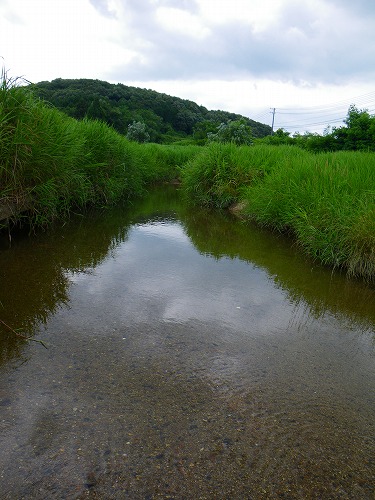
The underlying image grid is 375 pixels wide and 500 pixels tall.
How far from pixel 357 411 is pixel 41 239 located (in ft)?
15.7

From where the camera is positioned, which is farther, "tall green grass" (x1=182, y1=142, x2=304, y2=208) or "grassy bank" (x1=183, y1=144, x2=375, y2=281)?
"tall green grass" (x1=182, y1=142, x2=304, y2=208)

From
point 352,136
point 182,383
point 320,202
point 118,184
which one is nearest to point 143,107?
point 352,136

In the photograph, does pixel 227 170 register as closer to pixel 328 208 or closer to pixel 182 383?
pixel 328 208

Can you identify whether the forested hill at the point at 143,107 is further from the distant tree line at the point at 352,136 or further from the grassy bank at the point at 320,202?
the grassy bank at the point at 320,202

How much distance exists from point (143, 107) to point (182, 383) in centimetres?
5416

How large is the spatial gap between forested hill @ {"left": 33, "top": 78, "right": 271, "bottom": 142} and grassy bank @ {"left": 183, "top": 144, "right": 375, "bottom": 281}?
32777mm

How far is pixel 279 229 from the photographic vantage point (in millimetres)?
7059

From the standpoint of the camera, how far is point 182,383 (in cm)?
243

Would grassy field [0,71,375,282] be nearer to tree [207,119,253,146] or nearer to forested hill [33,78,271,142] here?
tree [207,119,253,146]

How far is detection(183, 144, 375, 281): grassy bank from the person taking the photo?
4711 millimetres

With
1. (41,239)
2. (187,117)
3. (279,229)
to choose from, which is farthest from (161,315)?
(187,117)

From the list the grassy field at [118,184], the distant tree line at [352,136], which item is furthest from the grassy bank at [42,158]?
the distant tree line at [352,136]


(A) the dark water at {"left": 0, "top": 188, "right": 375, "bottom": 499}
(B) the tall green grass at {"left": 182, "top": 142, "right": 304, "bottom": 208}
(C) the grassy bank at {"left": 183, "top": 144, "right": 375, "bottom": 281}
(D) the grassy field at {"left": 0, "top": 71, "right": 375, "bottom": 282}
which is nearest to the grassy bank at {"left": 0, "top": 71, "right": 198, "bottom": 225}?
(D) the grassy field at {"left": 0, "top": 71, "right": 375, "bottom": 282}

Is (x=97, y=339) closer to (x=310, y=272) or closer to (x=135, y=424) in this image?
(x=135, y=424)
